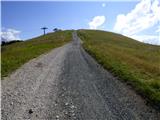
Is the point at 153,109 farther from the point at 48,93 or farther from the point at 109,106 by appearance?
the point at 48,93

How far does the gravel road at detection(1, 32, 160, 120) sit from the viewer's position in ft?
29.6

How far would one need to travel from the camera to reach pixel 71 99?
1093 cm

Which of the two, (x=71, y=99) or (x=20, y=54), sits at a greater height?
(x=71, y=99)

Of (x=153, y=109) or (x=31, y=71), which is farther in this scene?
(x=31, y=71)

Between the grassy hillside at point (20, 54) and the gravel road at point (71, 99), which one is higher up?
the gravel road at point (71, 99)

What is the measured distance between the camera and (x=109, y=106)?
9836 millimetres

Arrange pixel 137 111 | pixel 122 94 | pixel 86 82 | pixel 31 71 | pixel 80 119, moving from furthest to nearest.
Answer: pixel 31 71, pixel 86 82, pixel 122 94, pixel 137 111, pixel 80 119

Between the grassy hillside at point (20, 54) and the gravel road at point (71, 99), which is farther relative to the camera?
the grassy hillside at point (20, 54)

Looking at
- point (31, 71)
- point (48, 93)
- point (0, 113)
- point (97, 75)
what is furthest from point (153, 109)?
point (31, 71)

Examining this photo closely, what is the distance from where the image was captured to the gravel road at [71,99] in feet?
29.6

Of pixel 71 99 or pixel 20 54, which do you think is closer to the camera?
pixel 71 99

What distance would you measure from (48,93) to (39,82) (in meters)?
2.50

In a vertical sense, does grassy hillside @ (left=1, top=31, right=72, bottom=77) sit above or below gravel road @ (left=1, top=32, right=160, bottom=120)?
below

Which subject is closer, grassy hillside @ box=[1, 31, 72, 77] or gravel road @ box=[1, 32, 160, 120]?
gravel road @ box=[1, 32, 160, 120]
